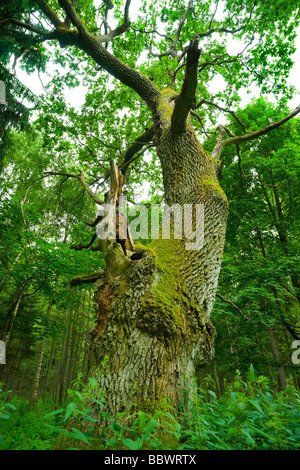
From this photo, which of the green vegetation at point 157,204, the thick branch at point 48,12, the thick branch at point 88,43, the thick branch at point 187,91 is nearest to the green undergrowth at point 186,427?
the green vegetation at point 157,204

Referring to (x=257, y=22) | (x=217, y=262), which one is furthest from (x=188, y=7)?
(x=217, y=262)

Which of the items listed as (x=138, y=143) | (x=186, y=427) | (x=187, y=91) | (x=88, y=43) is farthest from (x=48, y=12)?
(x=186, y=427)

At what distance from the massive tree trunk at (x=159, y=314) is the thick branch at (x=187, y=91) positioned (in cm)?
83

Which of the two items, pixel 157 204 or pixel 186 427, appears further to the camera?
pixel 157 204

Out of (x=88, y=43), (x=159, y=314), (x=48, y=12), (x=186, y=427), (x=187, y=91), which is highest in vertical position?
(x=48, y=12)

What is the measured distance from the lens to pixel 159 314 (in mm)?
1978

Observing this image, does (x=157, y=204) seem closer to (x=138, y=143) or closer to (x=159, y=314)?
(x=138, y=143)

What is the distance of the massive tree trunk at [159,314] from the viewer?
1760mm

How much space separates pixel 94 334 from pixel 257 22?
691cm

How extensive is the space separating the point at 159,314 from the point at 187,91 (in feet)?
7.78

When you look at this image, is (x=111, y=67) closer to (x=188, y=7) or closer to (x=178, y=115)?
(x=178, y=115)

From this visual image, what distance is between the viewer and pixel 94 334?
2.15 m

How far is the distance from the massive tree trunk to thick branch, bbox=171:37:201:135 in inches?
32.7

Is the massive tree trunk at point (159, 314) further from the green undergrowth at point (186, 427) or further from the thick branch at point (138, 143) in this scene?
the thick branch at point (138, 143)
